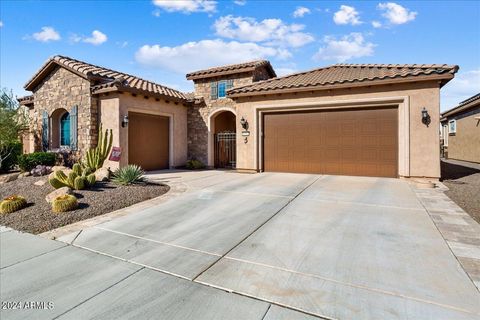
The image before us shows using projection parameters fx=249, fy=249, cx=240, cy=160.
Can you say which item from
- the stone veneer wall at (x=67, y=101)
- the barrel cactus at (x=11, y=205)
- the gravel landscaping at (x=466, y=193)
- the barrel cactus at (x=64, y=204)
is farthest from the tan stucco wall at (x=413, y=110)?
the barrel cactus at (x=11, y=205)

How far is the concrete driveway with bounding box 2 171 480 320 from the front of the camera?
2.52m

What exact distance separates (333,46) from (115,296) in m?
19.8

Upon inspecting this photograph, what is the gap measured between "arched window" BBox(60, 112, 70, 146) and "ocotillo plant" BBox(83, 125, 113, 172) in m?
2.94

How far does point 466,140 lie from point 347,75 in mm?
13227

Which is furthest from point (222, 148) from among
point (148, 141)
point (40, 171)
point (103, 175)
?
point (40, 171)

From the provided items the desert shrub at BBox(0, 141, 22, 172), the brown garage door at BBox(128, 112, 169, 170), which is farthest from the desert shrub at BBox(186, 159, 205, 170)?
the desert shrub at BBox(0, 141, 22, 172)

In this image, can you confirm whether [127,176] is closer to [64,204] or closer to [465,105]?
[64,204]

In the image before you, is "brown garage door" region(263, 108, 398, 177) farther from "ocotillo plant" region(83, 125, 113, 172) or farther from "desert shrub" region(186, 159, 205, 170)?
"ocotillo plant" region(83, 125, 113, 172)

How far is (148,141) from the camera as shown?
44.2ft

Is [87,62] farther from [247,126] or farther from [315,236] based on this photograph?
[315,236]

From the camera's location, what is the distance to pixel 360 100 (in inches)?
400

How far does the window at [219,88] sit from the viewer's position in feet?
48.6

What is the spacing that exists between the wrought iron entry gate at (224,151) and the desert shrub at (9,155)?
10774mm

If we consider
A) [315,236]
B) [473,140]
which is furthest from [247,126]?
[473,140]
